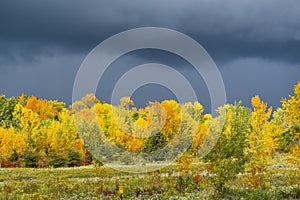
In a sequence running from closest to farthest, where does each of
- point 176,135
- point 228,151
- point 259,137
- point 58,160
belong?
point 228,151 < point 259,137 < point 176,135 < point 58,160

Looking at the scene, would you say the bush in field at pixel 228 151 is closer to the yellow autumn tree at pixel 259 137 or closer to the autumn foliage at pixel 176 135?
the autumn foliage at pixel 176 135

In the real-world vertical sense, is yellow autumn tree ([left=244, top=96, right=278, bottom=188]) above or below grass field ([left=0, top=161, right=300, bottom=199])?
above

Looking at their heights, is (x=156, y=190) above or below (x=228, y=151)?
below

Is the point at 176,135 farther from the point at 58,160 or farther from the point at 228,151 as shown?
the point at 228,151

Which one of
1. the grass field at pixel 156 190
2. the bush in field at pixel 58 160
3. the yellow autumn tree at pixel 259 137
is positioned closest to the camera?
the grass field at pixel 156 190

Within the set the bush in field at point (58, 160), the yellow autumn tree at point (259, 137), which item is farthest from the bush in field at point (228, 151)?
the bush in field at point (58, 160)

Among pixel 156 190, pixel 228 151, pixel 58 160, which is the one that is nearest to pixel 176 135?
pixel 58 160

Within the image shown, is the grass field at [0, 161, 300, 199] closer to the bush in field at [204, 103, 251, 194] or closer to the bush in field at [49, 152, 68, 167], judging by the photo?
the bush in field at [204, 103, 251, 194]

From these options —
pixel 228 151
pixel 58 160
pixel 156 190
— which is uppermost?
pixel 58 160

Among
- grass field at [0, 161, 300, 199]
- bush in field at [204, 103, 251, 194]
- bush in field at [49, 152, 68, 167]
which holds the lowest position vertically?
grass field at [0, 161, 300, 199]

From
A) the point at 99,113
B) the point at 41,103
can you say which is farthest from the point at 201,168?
the point at 41,103

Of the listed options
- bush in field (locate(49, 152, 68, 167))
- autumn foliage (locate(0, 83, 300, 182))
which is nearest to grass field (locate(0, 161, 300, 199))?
autumn foliage (locate(0, 83, 300, 182))

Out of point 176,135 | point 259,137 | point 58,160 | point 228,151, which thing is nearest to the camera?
point 228,151

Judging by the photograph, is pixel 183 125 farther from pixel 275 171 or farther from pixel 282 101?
pixel 282 101
